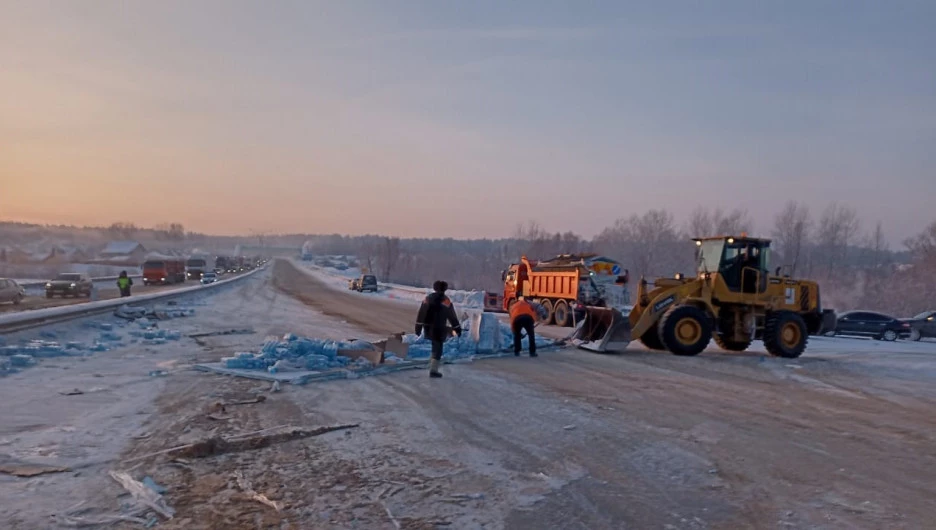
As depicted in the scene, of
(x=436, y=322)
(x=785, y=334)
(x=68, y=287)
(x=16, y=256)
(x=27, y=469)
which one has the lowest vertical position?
(x=16, y=256)

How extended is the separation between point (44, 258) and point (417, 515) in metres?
131

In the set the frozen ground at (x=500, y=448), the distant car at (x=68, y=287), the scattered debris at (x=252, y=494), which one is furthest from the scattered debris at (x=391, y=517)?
the distant car at (x=68, y=287)

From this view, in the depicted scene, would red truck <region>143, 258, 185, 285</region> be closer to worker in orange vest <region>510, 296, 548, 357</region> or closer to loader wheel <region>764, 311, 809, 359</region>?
worker in orange vest <region>510, 296, 548, 357</region>

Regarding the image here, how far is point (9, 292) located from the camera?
35.5m

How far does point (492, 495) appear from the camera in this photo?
6.64 metres

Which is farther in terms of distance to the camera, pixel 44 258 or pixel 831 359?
Answer: pixel 44 258

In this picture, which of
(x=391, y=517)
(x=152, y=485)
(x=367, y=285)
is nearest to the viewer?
(x=391, y=517)

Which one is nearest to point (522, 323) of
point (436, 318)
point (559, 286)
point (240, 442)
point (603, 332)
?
point (603, 332)

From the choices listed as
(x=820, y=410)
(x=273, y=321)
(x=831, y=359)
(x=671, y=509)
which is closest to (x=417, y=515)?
(x=671, y=509)

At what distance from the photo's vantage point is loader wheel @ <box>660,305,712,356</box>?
1820 cm

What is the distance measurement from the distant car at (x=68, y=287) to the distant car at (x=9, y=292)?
17.0 feet

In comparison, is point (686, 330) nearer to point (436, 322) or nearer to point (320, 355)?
point (436, 322)

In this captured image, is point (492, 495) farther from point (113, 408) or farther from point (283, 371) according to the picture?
point (283, 371)

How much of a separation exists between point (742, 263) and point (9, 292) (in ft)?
110
